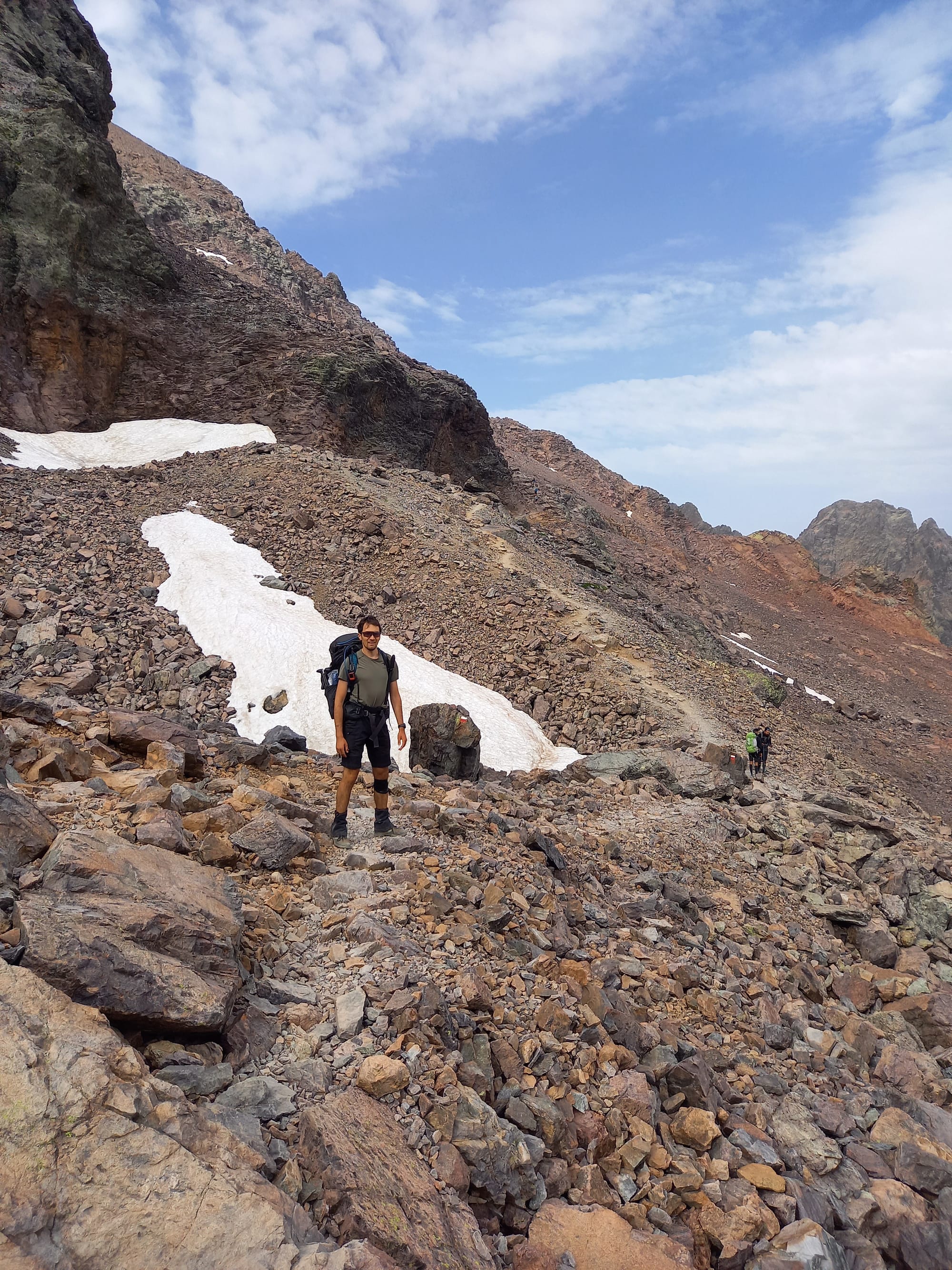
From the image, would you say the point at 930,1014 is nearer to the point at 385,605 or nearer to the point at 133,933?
the point at 133,933

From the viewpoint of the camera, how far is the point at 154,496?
21000 millimetres

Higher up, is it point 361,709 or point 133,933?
point 361,709

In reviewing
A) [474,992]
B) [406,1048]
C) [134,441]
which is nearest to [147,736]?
[474,992]

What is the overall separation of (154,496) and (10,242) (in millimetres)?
13061

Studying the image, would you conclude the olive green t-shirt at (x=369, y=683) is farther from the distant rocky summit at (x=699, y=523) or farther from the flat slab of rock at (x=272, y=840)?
the distant rocky summit at (x=699, y=523)

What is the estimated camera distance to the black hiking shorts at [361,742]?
259 inches

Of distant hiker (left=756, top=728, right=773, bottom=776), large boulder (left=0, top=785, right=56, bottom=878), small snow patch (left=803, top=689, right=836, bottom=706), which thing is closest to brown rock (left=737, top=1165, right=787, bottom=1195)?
large boulder (left=0, top=785, right=56, bottom=878)

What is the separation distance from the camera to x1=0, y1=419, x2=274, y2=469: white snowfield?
23.6m

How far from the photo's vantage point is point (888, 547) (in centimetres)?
6756

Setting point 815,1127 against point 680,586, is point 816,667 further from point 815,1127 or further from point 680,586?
point 815,1127

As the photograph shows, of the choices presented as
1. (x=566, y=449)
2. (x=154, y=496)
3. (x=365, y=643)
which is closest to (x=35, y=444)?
(x=154, y=496)

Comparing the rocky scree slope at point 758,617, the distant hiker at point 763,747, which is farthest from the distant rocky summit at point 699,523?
the distant hiker at point 763,747

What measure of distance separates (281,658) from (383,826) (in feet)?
27.8

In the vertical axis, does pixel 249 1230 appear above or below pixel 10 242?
below
